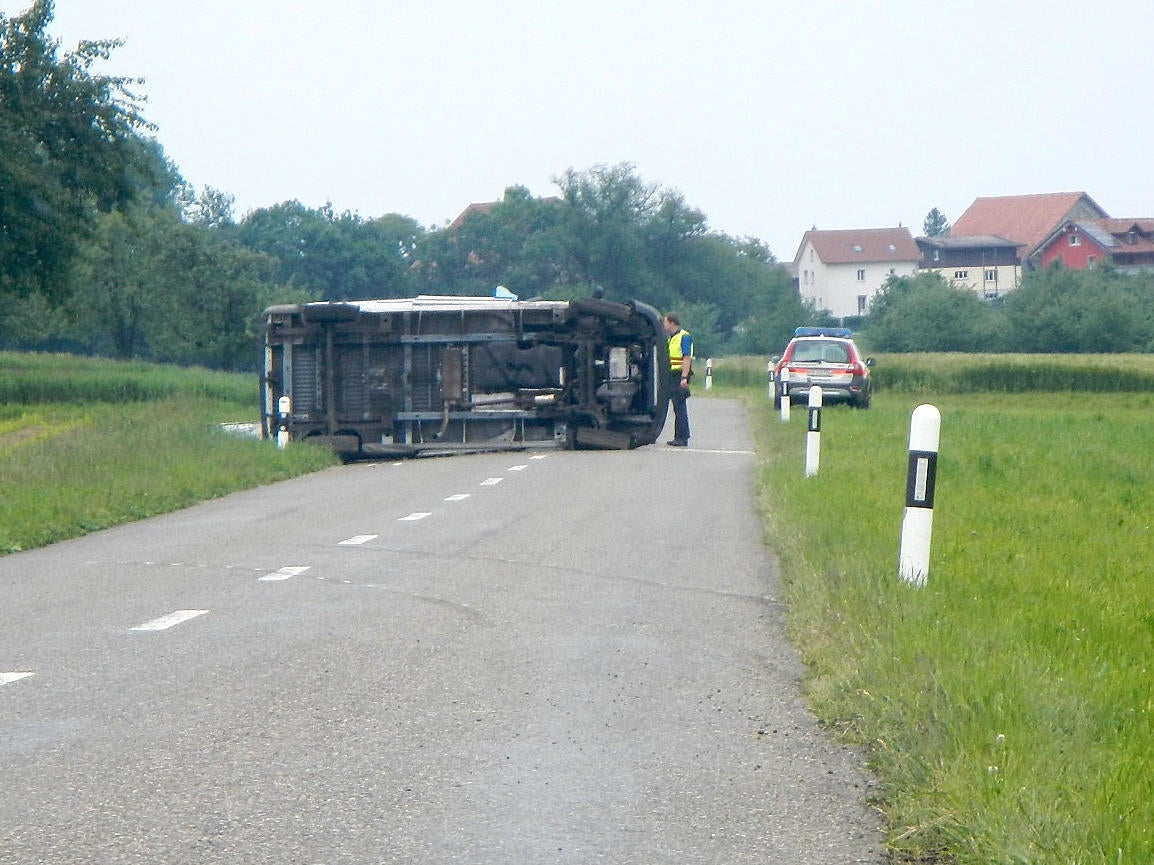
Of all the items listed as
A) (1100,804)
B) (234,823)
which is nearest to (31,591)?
(234,823)

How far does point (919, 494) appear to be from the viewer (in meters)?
8.02

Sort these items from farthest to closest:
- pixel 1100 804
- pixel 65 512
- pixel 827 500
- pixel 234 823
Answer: pixel 65 512, pixel 827 500, pixel 234 823, pixel 1100 804

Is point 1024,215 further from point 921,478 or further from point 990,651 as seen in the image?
point 990,651

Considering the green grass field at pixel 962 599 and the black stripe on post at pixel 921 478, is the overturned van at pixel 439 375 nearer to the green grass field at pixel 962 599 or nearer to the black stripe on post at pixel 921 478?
the green grass field at pixel 962 599

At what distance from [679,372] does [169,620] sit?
1572cm

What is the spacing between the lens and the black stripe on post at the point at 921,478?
7980 mm

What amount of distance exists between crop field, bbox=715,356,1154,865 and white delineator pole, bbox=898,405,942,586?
5.7 inches

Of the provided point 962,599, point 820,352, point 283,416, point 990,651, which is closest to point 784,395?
point 820,352

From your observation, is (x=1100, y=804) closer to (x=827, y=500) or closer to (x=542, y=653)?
(x=542, y=653)

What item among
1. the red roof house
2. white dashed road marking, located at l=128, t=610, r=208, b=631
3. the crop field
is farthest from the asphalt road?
the red roof house

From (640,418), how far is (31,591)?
582 inches

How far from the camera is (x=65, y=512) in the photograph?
1424cm

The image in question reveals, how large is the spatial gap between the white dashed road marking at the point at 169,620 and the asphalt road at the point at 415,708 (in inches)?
1.8

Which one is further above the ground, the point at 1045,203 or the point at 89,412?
the point at 1045,203
